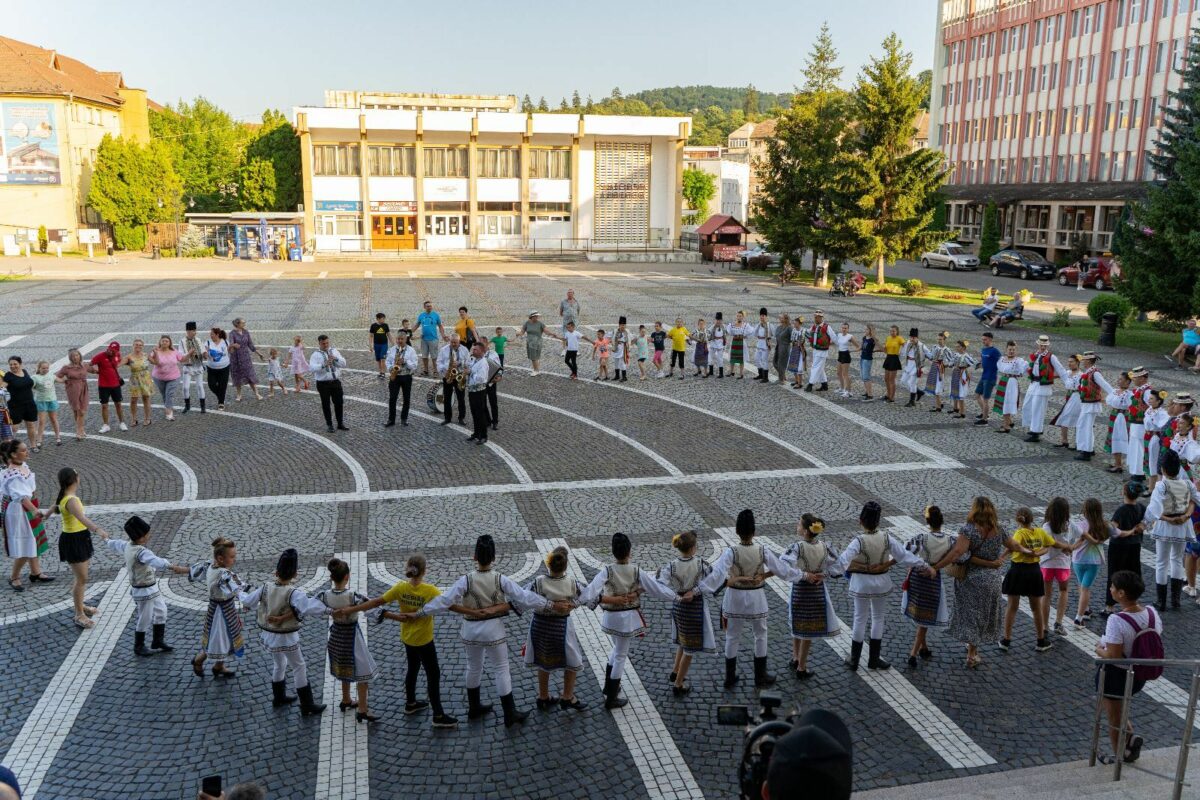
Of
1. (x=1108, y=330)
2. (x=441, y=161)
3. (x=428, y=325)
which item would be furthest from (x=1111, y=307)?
(x=441, y=161)

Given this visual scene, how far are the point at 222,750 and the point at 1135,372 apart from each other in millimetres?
13731

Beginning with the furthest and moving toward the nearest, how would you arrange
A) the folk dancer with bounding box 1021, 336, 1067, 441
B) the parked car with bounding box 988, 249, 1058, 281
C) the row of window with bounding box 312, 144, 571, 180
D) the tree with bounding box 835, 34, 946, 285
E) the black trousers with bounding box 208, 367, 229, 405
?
the row of window with bounding box 312, 144, 571, 180 → the parked car with bounding box 988, 249, 1058, 281 → the tree with bounding box 835, 34, 946, 285 → the black trousers with bounding box 208, 367, 229, 405 → the folk dancer with bounding box 1021, 336, 1067, 441

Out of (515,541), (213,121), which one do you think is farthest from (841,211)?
(213,121)

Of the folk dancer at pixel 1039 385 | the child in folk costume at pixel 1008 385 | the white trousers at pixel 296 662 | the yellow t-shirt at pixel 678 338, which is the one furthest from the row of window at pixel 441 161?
the white trousers at pixel 296 662

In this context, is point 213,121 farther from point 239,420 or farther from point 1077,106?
point 239,420

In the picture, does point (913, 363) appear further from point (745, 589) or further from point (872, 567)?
point (745, 589)

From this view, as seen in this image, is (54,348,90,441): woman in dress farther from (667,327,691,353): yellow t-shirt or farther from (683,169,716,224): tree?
(683,169,716,224): tree

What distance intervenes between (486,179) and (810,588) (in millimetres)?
62067

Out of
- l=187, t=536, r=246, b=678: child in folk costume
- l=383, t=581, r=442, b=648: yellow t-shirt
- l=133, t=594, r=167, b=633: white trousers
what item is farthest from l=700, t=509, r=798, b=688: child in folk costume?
l=133, t=594, r=167, b=633: white trousers

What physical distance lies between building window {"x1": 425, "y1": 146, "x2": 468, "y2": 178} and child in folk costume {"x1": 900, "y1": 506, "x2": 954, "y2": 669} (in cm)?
6165

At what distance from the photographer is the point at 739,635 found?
8.50 metres

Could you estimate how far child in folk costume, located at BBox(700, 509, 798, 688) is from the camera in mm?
8273

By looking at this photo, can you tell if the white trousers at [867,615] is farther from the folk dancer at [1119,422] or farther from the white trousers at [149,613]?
the folk dancer at [1119,422]

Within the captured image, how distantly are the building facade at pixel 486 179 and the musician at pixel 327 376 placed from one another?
1947 inches
